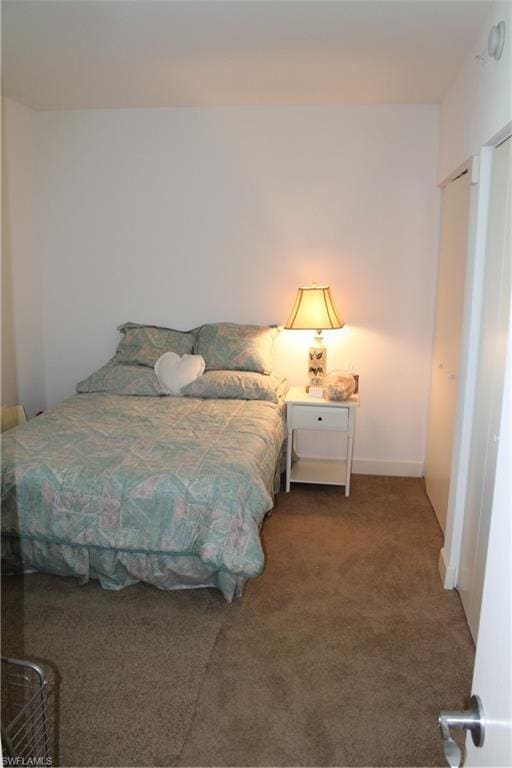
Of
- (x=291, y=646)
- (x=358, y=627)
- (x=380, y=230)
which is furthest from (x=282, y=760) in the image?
(x=380, y=230)

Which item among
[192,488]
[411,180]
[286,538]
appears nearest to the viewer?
[192,488]

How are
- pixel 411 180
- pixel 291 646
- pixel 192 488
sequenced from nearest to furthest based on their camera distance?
pixel 291 646 < pixel 192 488 < pixel 411 180

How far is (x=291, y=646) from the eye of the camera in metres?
2.29

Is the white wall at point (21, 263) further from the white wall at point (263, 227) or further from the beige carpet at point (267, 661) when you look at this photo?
the beige carpet at point (267, 661)

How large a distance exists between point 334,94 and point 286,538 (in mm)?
2622

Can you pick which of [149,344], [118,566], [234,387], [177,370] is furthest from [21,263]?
[118,566]

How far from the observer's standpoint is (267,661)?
86.8 inches

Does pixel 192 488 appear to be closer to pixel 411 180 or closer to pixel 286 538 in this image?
pixel 286 538

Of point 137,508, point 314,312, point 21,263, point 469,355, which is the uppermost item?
point 21,263

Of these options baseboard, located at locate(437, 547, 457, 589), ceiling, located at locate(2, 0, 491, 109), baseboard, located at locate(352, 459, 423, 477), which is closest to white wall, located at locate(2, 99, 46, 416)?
ceiling, located at locate(2, 0, 491, 109)

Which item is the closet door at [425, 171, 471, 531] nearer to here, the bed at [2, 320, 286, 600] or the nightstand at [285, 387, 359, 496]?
the nightstand at [285, 387, 359, 496]

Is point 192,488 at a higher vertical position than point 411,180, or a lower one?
lower

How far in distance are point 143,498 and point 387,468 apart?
2.17 meters

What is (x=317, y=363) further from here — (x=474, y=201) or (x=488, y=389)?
(x=488, y=389)
